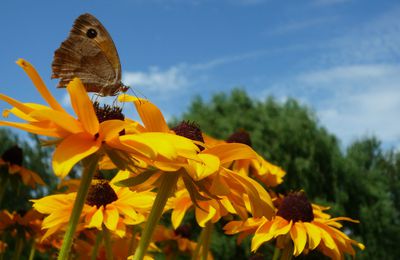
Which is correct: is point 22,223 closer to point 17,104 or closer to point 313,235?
point 313,235

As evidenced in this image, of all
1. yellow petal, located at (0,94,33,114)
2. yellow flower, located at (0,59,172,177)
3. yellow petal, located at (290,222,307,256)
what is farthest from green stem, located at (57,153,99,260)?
yellow petal, located at (290,222,307,256)

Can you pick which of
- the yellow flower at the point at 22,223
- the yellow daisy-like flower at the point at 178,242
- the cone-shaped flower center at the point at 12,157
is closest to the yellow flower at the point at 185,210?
the yellow flower at the point at 22,223

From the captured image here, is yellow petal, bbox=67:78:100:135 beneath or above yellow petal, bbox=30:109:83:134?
above

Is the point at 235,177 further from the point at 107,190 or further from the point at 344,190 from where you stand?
the point at 344,190

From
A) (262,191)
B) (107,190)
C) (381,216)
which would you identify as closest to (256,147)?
(381,216)

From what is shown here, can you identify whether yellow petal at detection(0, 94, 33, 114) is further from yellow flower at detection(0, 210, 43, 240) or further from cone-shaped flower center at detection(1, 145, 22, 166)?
cone-shaped flower center at detection(1, 145, 22, 166)

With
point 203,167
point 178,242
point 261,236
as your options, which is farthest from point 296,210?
point 178,242

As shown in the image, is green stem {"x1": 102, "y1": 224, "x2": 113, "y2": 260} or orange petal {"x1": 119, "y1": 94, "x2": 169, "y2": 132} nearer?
orange petal {"x1": 119, "y1": 94, "x2": 169, "y2": 132}
